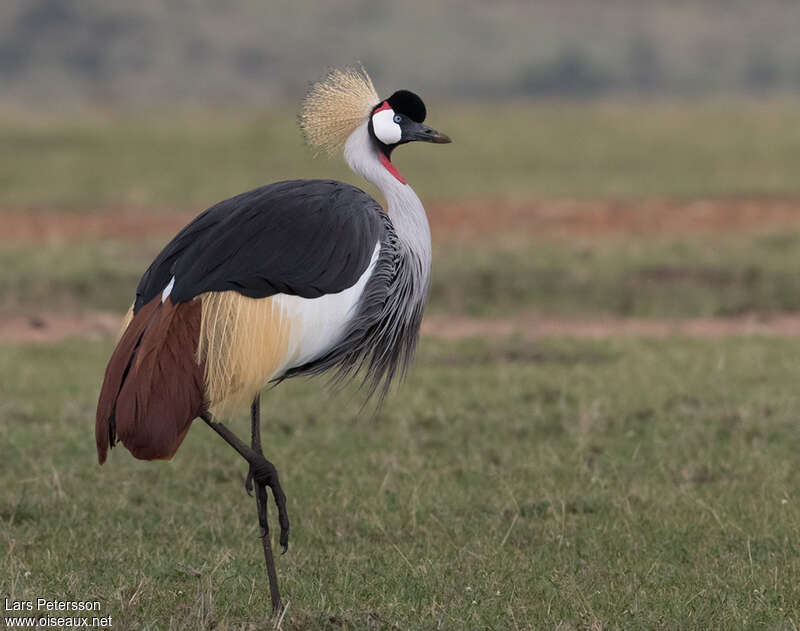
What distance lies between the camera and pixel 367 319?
15.4 feet

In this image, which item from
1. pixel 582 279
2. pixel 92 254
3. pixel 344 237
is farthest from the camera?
pixel 92 254

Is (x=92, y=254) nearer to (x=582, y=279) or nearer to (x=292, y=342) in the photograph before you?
(x=582, y=279)

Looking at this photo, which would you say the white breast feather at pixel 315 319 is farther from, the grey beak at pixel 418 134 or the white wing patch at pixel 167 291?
the grey beak at pixel 418 134

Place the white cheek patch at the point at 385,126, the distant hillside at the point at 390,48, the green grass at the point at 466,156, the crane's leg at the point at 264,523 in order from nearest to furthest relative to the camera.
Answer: the crane's leg at the point at 264,523 < the white cheek patch at the point at 385,126 < the green grass at the point at 466,156 < the distant hillside at the point at 390,48

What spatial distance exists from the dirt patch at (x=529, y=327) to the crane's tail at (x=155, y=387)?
5825mm

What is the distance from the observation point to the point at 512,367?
884 cm

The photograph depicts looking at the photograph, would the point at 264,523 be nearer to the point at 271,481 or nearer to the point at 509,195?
the point at 271,481

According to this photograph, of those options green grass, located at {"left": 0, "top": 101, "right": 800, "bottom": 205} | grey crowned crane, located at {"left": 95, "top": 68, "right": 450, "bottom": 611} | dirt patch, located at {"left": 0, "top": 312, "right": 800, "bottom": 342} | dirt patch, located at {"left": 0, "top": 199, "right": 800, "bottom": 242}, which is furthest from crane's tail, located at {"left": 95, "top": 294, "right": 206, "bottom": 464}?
green grass, located at {"left": 0, "top": 101, "right": 800, "bottom": 205}

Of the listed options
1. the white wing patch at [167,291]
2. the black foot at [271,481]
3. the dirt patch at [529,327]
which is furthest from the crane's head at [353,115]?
the dirt patch at [529,327]

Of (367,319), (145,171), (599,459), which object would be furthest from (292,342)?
(145,171)

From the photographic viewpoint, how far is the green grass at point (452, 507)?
14.9 ft

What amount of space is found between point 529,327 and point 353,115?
18.8 feet

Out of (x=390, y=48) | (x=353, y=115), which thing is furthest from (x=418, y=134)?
(x=390, y=48)

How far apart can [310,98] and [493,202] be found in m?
11.8
